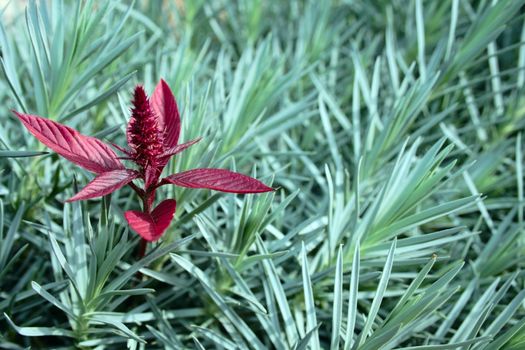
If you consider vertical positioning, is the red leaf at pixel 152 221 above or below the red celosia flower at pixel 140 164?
below

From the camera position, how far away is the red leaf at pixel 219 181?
0.38 metres

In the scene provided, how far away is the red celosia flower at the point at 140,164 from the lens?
14.9 inches

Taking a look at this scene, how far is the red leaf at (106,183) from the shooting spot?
368 millimetres

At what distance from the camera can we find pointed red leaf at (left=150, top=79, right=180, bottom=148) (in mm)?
441

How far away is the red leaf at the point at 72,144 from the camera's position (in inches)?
15.4

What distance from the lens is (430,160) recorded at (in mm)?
479

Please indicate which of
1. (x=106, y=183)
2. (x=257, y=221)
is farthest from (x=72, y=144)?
(x=257, y=221)

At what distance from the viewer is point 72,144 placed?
407 millimetres

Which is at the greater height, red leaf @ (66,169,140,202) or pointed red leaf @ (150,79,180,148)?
pointed red leaf @ (150,79,180,148)

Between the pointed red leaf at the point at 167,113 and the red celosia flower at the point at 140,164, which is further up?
the pointed red leaf at the point at 167,113

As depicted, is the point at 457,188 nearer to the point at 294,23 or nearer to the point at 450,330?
the point at 450,330

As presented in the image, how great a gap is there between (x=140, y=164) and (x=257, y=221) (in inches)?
4.1

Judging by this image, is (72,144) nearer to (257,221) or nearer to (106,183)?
(106,183)

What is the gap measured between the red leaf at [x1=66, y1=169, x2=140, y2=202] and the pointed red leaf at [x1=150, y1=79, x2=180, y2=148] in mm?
46
